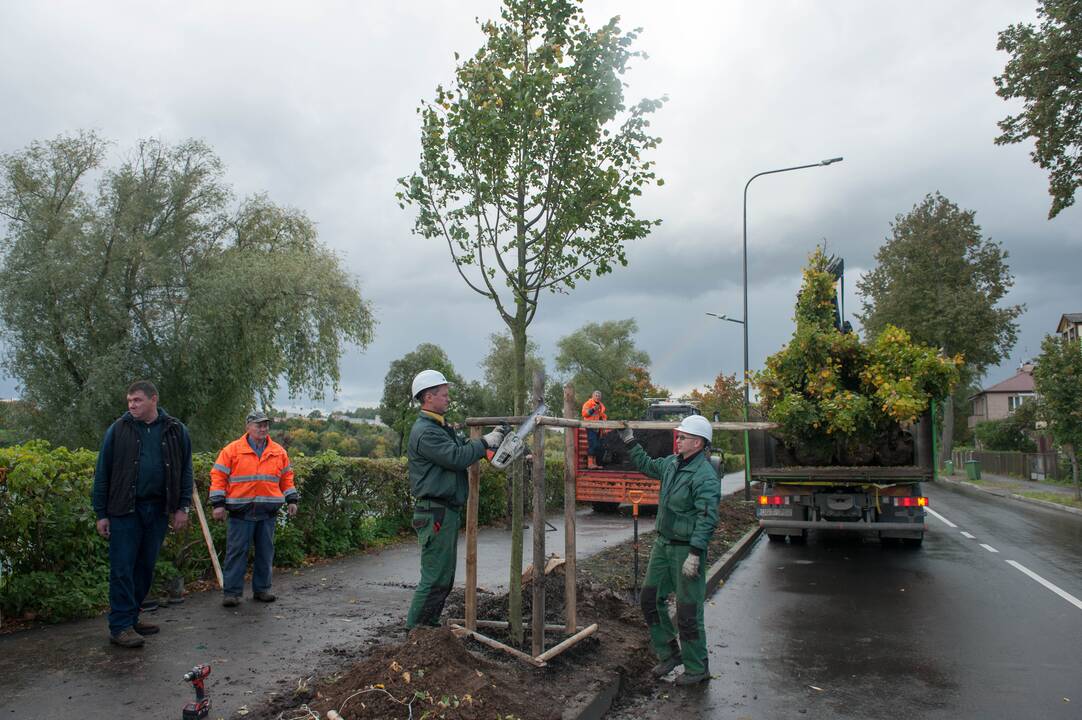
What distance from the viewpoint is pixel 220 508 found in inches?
281

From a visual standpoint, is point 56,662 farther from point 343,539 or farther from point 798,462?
point 798,462

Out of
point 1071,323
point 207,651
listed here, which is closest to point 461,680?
point 207,651

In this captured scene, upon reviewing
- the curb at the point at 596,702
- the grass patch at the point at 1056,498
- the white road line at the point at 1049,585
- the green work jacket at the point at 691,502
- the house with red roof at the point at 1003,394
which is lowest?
the grass patch at the point at 1056,498

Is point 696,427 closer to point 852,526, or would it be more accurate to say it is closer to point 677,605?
point 677,605

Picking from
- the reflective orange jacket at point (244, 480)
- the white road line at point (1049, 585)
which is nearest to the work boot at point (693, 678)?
the reflective orange jacket at point (244, 480)

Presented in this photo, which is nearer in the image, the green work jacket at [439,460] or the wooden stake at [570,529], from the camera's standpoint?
the green work jacket at [439,460]

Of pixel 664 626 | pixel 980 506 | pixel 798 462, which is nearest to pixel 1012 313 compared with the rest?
pixel 980 506

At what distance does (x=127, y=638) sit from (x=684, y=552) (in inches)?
154

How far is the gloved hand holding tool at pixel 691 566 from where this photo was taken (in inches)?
207

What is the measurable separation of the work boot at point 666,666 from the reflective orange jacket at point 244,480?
3.88 meters

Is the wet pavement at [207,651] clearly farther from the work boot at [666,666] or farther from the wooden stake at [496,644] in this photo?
the work boot at [666,666]

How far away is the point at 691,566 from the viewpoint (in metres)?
5.25

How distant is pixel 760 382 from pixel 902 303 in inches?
1431

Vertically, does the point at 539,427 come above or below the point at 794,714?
above
